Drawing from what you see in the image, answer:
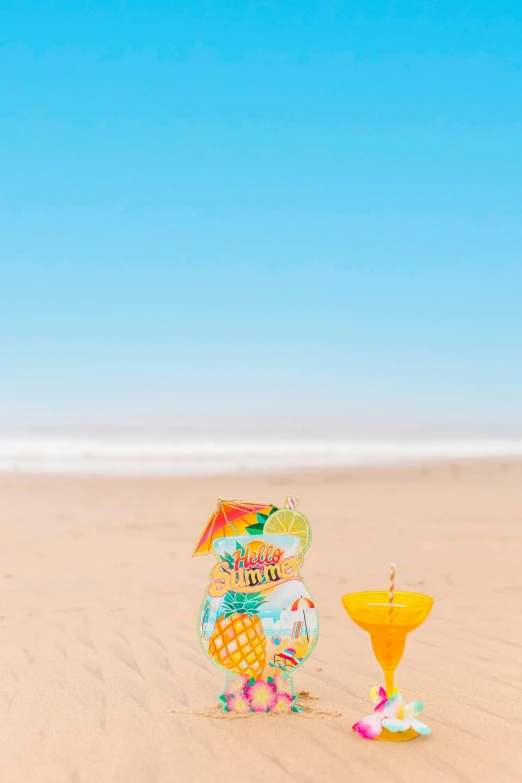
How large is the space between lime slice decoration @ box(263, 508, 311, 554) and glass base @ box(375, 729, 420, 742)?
100cm

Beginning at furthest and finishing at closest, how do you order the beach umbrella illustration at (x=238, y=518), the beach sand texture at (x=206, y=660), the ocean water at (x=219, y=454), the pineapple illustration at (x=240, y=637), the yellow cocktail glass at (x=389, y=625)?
the ocean water at (x=219, y=454) → the beach umbrella illustration at (x=238, y=518) → the pineapple illustration at (x=240, y=637) → the yellow cocktail glass at (x=389, y=625) → the beach sand texture at (x=206, y=660)

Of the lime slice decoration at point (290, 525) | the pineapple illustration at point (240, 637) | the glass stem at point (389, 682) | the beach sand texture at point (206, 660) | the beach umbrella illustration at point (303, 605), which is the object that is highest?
the lime slice decoration at point (290, 525)

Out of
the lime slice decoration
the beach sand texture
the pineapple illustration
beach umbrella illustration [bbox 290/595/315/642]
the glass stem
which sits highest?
the lime slice decoration

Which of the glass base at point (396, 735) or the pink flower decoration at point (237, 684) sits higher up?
the pink flower decoration at point (237, 684)

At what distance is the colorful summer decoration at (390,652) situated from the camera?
3.77 meters

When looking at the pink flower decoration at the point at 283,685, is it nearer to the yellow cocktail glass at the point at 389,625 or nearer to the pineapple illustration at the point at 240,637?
the pineapple illustration at the point at 240,637

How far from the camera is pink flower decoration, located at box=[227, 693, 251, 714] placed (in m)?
4.15

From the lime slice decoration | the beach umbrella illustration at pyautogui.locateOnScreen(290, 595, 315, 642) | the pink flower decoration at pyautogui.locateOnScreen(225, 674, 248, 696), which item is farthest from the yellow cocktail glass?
the pink flower decoration at pyautogui.locateOnScreen(225, 674, 248, 696)

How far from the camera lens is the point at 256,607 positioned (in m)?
4.13

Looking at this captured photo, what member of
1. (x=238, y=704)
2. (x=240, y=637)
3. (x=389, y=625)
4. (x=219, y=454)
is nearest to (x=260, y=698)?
(x=238, y=704)

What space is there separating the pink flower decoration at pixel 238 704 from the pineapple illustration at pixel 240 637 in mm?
139

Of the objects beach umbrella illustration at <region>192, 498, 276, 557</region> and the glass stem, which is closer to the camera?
the glass stem

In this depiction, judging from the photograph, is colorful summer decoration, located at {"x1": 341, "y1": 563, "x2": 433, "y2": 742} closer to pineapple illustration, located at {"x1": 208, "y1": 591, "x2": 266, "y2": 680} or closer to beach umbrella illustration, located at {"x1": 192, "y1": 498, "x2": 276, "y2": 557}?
pineapple illustration, located at {"x1": 208, "y1": 591, "x2": 266, "y2": 680}

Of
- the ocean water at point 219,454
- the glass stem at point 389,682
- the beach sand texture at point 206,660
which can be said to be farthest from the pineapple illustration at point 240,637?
the ocean water at point 219,454
